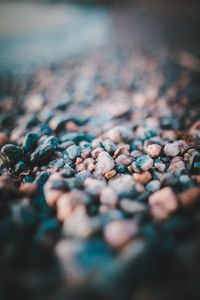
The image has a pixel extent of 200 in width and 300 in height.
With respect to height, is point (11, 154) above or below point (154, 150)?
below

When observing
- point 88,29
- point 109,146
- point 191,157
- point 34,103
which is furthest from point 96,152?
point 88,29

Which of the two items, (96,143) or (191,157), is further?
(96,143)

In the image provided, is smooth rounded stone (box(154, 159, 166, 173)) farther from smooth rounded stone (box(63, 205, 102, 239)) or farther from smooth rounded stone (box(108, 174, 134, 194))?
smooth rounded stone (box(63, 205, 102, 239))

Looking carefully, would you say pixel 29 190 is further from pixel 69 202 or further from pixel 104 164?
pixel 104 164

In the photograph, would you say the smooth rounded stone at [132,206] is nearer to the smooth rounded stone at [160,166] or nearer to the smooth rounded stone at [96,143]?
the smooth rounded stone at [160,166]

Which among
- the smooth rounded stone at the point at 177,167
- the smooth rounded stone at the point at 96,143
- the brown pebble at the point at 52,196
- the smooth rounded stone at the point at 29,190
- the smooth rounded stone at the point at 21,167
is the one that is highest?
the smooth rounded stone at the point at 177,167

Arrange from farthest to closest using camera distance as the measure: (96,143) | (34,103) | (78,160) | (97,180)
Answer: (34,103) → (96,143) → (78,160) → (97,180)

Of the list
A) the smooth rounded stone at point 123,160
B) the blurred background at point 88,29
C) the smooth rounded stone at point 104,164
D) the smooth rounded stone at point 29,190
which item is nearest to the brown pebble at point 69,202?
the smooth rounded stone at point 29,190
